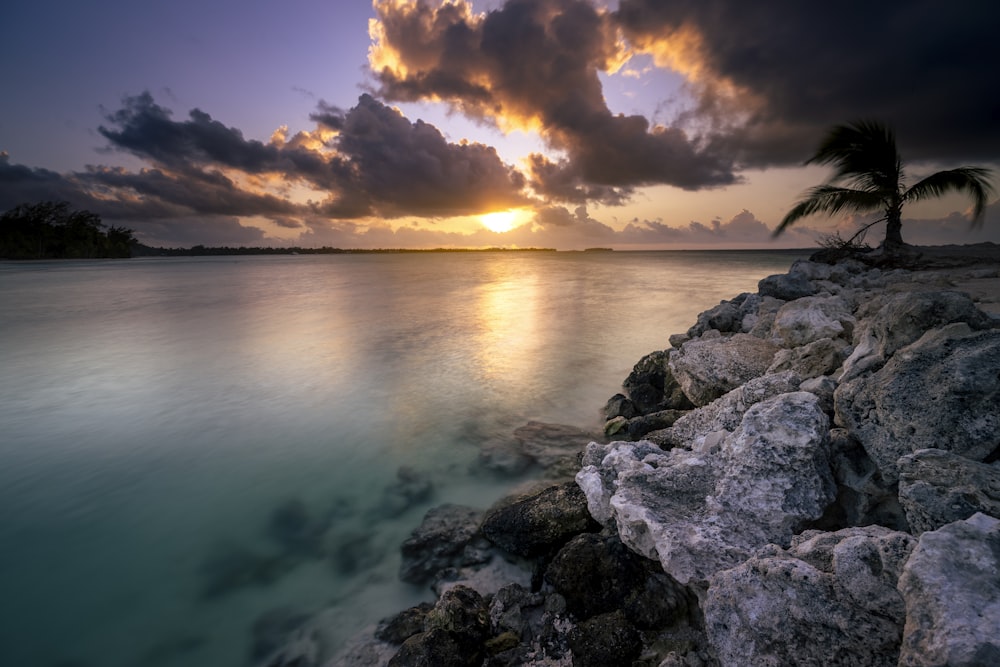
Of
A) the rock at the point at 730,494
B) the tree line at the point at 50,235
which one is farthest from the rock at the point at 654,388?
the tree line at the point at 50,235

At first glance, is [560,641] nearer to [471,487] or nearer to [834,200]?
[471,487]

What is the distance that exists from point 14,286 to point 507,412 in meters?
38.5

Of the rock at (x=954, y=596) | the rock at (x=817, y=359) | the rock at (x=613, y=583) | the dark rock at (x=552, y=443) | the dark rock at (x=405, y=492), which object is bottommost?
the dark rock at (x=405, y=492)

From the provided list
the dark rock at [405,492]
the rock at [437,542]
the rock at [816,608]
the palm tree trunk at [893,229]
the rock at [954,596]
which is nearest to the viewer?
the rock at [954,596]

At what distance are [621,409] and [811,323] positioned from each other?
98.6 inches

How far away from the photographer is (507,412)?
22.1ft

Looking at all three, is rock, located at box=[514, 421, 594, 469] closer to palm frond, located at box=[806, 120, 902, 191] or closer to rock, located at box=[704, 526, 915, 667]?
rock, located at box=[704, 526, 915, 667]

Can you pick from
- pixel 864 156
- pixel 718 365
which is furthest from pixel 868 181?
pixel 718 365

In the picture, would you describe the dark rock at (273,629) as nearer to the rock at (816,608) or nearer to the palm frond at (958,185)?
the rock at (816,608)

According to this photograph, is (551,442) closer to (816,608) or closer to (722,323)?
(816,608)

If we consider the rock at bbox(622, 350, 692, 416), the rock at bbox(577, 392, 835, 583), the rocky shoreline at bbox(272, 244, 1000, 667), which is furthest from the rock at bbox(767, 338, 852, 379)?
the rock at bbox(622, 350, 692, 416)

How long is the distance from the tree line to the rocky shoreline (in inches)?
3895

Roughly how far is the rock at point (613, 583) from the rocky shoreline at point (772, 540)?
0.04 feet

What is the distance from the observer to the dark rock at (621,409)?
20.0ft
